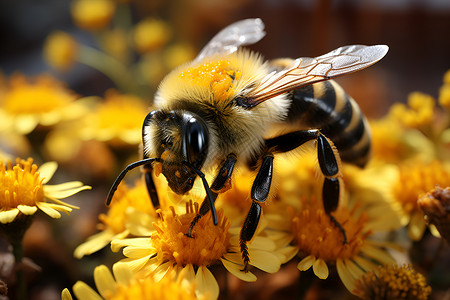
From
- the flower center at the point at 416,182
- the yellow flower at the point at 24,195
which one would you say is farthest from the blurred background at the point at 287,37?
the yellow flower at the point at 24,195

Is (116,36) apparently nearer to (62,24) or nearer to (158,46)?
(158,46)

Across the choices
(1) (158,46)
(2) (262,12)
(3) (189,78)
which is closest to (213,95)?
(3) (189,78)

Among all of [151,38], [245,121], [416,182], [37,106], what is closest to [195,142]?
[245,121]

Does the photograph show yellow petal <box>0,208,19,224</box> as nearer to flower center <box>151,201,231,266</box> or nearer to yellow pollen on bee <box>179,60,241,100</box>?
flower center <box>151,201,231,266</box>

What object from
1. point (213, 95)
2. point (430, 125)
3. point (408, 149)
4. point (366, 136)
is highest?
point (213, 95)

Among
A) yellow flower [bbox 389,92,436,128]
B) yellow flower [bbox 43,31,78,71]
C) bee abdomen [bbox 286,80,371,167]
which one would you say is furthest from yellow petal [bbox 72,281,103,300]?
yellow flower [bbox 43,31,78,71]

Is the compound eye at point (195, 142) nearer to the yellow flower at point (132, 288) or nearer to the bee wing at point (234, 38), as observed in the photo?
the yellow flower at point (132, 288)

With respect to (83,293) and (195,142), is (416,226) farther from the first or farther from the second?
(83,293)
